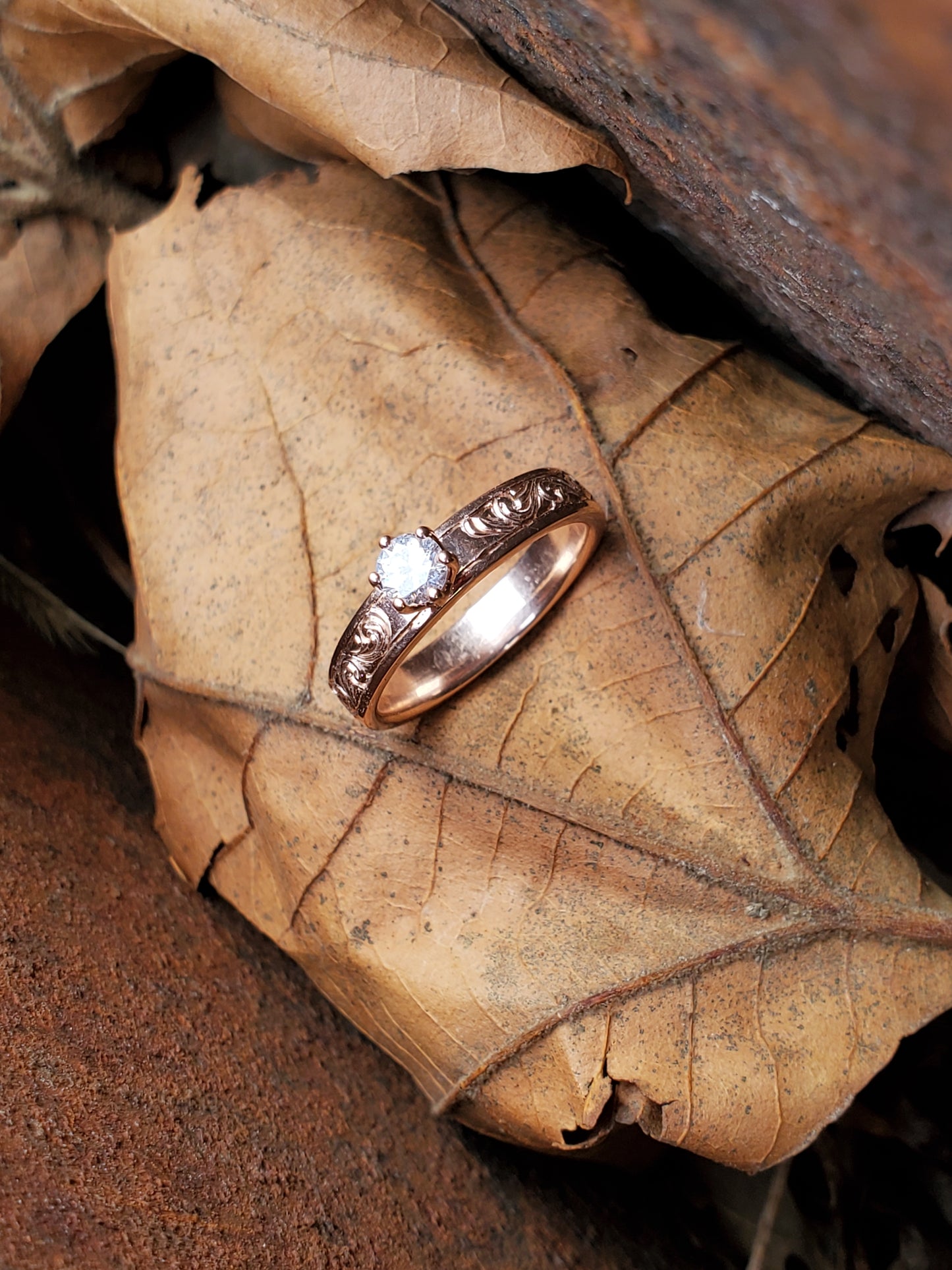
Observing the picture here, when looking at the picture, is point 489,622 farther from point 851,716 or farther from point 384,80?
point 384,80

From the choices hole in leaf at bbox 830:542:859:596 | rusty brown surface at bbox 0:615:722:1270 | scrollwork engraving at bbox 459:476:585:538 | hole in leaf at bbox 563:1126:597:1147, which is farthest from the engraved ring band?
hole in leaf at bbox 563:1126:597:1147

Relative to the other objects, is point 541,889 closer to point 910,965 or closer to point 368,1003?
point 368,1003

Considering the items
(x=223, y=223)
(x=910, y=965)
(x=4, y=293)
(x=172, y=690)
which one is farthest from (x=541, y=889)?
(x=4, y=293)

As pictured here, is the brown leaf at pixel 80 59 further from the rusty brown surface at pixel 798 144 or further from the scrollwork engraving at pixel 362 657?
the scrollwork engraving at pixel 362 657

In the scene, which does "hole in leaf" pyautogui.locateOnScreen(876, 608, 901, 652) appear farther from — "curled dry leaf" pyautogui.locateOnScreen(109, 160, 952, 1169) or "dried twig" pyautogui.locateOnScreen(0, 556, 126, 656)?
"dried twig" pyautogui.locateOnScreen(0, 556, 126, 656)

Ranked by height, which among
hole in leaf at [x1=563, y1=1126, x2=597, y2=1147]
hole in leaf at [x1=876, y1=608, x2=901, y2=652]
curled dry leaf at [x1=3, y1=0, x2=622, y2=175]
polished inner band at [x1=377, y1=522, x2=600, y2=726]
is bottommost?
hole in leaf at [x1=563, y1=1126, x2=597, y2=1147]

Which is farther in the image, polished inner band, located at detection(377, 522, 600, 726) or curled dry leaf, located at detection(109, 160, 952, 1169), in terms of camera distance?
polished inner band, located at detection(377, 522, 600, 726)

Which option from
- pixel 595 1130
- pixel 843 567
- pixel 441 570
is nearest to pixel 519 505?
pixel 441 570
